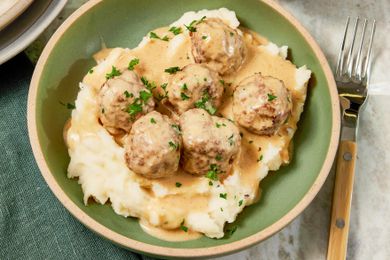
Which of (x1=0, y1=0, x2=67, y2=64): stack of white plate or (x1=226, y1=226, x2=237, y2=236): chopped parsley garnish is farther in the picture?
(x1=0, y1=0, x2=67, y2=64): stack of white plate

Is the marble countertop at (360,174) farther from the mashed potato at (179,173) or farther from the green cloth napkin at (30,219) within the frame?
the green cloth napkin at (30,219)

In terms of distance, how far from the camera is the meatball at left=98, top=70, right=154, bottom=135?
120 inches

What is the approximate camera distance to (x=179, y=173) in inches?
123

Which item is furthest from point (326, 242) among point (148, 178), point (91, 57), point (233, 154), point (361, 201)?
point (91, 57)

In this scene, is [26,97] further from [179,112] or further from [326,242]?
[326,242]

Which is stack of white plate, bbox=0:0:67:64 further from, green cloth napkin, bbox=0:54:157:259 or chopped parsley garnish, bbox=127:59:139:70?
chopped parsley garnish, bbox=127:59:139:70

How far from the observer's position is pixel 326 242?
3.44 meters

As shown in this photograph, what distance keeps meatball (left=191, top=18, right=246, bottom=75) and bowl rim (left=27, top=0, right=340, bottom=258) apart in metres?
0.42

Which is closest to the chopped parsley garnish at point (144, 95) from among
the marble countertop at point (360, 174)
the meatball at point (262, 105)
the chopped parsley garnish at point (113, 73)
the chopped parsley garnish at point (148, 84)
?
the chopped parsley garnish at point (148, 84)

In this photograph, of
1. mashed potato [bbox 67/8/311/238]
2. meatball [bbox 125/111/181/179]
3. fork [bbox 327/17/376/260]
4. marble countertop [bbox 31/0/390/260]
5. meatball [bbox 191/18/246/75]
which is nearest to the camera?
meatball [bbox 125/111/181/179]

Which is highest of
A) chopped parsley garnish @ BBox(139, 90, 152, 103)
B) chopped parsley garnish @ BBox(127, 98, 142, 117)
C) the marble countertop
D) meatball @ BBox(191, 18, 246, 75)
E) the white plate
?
the white plate

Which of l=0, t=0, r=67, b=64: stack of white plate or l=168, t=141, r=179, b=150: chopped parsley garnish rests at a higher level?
l=0, t=0, r=67, b=64: stack of white plate

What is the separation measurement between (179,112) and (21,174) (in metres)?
0.98

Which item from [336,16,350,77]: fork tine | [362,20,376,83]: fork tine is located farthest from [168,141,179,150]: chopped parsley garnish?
[362,20,376,83]: fork tine
